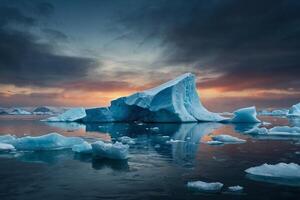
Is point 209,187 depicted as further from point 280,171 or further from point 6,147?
point 6,147

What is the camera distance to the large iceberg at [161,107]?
3288 centimetres

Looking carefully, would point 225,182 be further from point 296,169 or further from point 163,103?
point 163,103

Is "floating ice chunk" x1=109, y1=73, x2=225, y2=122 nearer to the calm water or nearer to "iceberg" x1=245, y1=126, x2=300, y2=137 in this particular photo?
"iceberg" x1=245, y1=126, x2=300, y2=137

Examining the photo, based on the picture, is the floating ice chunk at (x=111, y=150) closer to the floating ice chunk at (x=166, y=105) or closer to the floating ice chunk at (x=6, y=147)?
the floating ice chunk at (x=6, y=147)

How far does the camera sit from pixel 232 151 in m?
13.7

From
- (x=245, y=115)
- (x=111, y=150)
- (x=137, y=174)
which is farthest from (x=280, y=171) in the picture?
(x=245, y=115)

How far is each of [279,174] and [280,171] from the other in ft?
0.28

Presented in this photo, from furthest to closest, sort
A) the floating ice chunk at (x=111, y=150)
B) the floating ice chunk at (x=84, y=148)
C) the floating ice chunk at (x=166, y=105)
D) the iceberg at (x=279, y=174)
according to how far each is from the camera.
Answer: the floating ice chunk at (x=166, y=105) < the floating ice chunk at (x=84, y=148) < the floating ice chunk at (x=111, y=150) < the iceberg at (x=279, y=174)

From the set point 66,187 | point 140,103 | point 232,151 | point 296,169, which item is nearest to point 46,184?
point 66,187

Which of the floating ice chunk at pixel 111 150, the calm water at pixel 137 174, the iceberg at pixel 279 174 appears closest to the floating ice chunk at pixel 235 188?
the calm water at pixel 137 174

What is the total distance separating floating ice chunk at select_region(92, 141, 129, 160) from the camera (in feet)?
36.7

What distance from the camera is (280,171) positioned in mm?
8500

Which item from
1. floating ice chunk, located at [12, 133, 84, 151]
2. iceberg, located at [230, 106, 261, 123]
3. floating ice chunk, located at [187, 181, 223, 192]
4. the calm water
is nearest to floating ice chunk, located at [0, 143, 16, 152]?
floating ice chunk, located at [12, 133, 84, 151]

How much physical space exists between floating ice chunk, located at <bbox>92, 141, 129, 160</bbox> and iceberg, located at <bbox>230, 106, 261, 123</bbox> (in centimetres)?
2552
